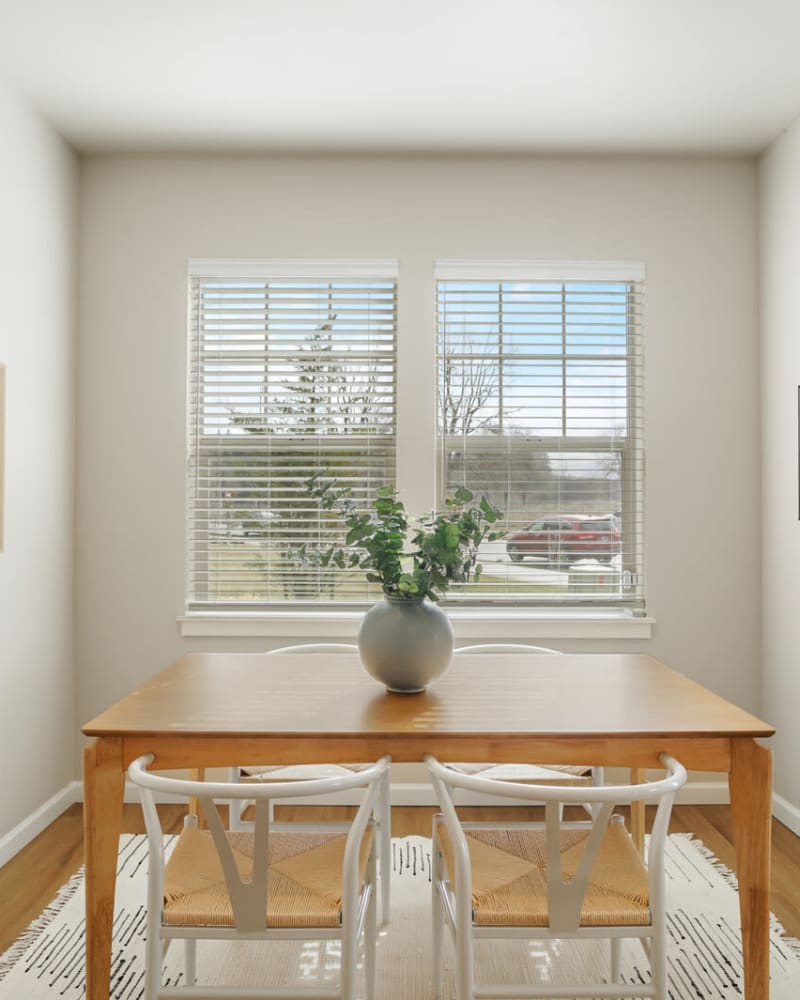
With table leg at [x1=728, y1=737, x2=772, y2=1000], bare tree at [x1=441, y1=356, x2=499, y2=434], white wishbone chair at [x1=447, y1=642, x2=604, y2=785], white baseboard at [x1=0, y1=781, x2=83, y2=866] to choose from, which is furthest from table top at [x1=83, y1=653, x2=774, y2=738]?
bare tree at [x1=441, y1=356, x2=499, y2=434]

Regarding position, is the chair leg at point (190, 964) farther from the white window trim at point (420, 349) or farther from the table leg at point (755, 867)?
the white window trim at point (420, 349)

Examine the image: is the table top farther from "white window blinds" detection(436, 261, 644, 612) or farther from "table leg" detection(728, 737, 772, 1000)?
"white window blinds" detection(436, 261, 644, 612)

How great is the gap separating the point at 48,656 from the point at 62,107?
2.18 m

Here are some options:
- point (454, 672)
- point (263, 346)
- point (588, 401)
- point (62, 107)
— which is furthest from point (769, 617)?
point (62, 107)

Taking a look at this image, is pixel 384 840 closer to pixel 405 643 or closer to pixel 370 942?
pixel 370 942

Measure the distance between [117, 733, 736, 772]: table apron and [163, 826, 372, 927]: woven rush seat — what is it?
21 cm

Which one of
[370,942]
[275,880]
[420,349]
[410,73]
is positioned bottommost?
[370,942]

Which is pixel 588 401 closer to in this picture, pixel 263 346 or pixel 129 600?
pixel 263 346

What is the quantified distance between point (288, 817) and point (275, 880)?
5.58ft

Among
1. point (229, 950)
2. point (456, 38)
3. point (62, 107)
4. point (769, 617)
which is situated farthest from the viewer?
point (769, 617)

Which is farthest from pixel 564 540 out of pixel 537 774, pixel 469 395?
pixel 537 774

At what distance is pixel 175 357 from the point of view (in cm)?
359

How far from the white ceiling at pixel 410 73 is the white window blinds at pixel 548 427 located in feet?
2.18

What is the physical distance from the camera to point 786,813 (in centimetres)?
328
